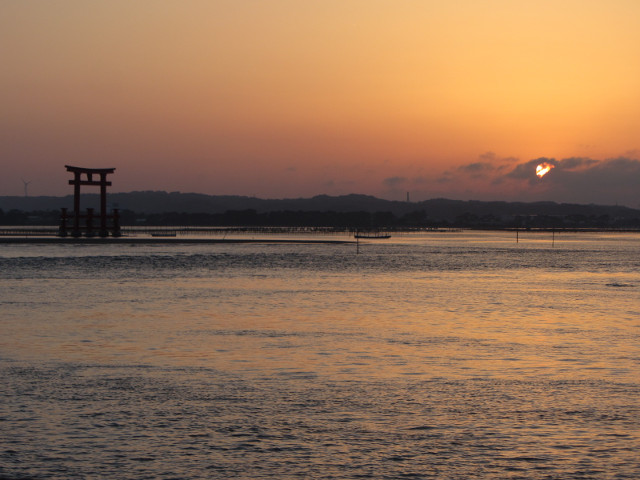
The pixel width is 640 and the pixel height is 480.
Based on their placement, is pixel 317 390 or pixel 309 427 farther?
pixel 317 390

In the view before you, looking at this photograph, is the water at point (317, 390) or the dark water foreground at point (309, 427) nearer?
the dark water foreground at point (309, 427)

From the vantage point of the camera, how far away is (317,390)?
15.6 metres

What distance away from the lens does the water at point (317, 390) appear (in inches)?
430

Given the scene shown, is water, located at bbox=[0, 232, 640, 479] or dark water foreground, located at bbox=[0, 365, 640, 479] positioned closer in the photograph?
dark water foreground, located at bbox=[0, 365, 640, 479]

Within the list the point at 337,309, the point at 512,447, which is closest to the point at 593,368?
the point at 512,447

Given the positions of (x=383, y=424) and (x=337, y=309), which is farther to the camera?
(x=337, y=309)

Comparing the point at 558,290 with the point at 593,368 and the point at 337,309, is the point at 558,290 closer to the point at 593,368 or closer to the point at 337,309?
the point at 337,309

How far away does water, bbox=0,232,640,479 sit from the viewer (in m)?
10.9

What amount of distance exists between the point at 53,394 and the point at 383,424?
6701 millimetres

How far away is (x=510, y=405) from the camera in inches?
563

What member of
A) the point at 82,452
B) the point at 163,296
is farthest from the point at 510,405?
the point at 163,296

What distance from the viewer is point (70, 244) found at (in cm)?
12281

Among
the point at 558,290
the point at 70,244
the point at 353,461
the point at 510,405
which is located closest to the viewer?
the point at 353,461

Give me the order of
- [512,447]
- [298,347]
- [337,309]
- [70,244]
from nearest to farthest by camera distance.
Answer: [512,447], [298,347], [337,309], [70,244]
